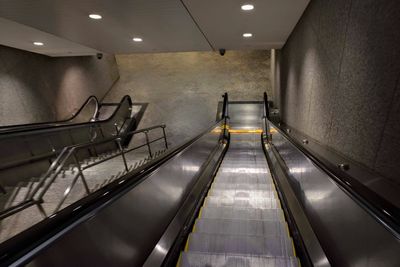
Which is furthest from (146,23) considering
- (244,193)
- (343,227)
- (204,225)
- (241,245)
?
(343,227)

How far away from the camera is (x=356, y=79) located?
233cm

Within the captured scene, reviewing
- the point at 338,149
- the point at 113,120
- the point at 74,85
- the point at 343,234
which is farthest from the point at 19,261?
the point at 74,85

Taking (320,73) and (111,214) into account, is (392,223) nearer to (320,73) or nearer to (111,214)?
(111,214)

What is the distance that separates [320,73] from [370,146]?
1.78 metres

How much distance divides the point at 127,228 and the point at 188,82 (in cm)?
1093

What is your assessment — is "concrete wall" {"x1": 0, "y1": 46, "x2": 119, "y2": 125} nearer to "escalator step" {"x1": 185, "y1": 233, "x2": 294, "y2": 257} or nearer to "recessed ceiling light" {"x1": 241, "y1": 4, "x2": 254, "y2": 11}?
"recessed ceiling light" {"x1": 241, "y1": 4, "x2": 254, "y2": 11}

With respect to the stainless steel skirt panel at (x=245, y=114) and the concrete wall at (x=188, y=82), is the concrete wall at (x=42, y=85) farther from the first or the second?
the stainless steel skirt panel at (x=245, y=114)

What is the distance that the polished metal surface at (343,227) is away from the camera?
92cm

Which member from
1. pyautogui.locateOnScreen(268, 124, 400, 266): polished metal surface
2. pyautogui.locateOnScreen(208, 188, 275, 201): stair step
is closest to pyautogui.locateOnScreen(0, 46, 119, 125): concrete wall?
pyautogui.locateOnScreen(208, 188, 275, 201): stair step

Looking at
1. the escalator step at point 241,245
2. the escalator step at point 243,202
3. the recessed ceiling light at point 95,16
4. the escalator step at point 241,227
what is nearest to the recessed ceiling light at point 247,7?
the recessed ceiling light at point 95,16

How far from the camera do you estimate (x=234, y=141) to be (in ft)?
23.7

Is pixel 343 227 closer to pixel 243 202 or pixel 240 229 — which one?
pixel 240 229

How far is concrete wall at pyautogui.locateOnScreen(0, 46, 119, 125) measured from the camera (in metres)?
6.34

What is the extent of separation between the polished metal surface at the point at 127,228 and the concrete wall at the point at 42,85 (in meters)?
6.74
